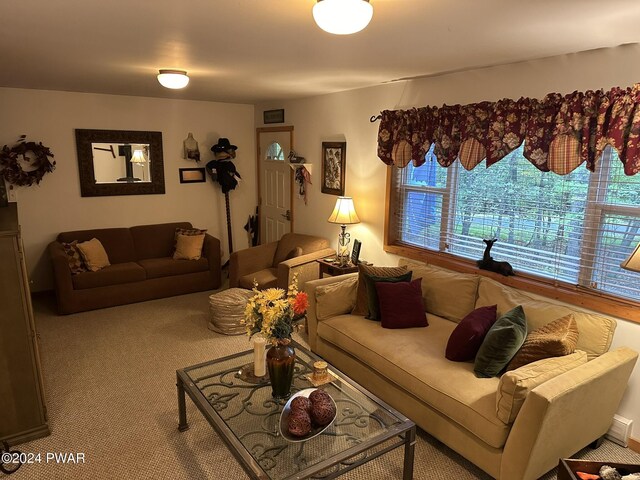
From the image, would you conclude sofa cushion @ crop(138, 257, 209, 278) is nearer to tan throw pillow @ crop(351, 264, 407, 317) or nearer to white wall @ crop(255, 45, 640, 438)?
white wall @ crop(255, 45, 640, 438)

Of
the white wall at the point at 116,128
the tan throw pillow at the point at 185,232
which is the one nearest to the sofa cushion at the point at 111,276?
the tan throw pillow at the point at 185,232

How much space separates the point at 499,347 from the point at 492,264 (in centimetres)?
99

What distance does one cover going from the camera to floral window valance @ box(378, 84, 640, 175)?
2.40m

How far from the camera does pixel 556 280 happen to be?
296cm

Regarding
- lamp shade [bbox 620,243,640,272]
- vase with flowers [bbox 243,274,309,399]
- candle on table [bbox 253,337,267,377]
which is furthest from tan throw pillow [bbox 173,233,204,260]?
lamp shade [bbox 620,243,640,272]

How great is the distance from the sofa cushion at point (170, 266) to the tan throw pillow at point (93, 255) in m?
0.41

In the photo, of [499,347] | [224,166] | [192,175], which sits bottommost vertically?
[499,347]

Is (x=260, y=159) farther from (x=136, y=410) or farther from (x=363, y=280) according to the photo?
(x=136, y=410)

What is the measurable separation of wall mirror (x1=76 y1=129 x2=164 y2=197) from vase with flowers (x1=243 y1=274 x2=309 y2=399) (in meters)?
3.71

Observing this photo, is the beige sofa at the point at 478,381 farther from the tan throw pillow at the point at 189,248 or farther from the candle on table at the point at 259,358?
the tan throw pillow at the point at 189,248

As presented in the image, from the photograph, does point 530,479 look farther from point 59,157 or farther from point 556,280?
point 59,157

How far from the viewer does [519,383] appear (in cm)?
205

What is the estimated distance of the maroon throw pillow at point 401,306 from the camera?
3102 millimetres

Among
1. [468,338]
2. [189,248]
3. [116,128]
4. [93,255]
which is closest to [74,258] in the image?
[93,255]
